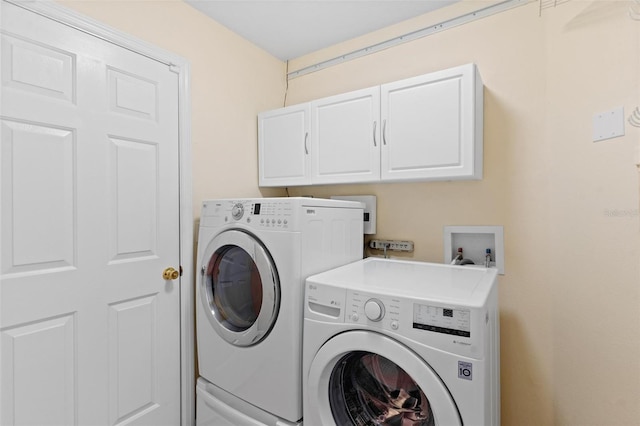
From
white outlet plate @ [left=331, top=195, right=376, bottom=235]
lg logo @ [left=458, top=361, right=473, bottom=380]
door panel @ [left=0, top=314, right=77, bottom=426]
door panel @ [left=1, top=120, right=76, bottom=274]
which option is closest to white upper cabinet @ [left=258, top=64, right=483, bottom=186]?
white outlet plate @ [left=331, top=195, right=376, bottom=235]

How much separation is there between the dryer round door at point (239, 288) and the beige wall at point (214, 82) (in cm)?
40

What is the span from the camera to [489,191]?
67.5 inches

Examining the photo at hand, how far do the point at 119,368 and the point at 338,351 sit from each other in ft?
3.56

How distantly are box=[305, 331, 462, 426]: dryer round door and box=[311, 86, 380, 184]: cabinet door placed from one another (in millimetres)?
959

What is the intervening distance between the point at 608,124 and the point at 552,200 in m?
0.44

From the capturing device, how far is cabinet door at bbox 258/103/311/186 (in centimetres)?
202

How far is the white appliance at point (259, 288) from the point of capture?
4.38 ft

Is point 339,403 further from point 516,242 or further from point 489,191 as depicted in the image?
point 489,191

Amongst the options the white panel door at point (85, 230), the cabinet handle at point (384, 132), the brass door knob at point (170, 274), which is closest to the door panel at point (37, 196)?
A: the white panel door at point (85, 230)

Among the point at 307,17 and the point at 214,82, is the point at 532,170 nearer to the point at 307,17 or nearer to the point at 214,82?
the point at 307,17

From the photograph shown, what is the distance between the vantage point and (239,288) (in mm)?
1577

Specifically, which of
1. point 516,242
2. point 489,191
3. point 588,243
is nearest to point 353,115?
point 489,191

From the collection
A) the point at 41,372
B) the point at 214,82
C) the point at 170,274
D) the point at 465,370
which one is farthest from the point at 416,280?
the point at 214,82

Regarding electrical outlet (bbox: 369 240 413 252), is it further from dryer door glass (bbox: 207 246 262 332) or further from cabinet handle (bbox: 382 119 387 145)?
dryer door glass (bbox: 207 246 262 332)
